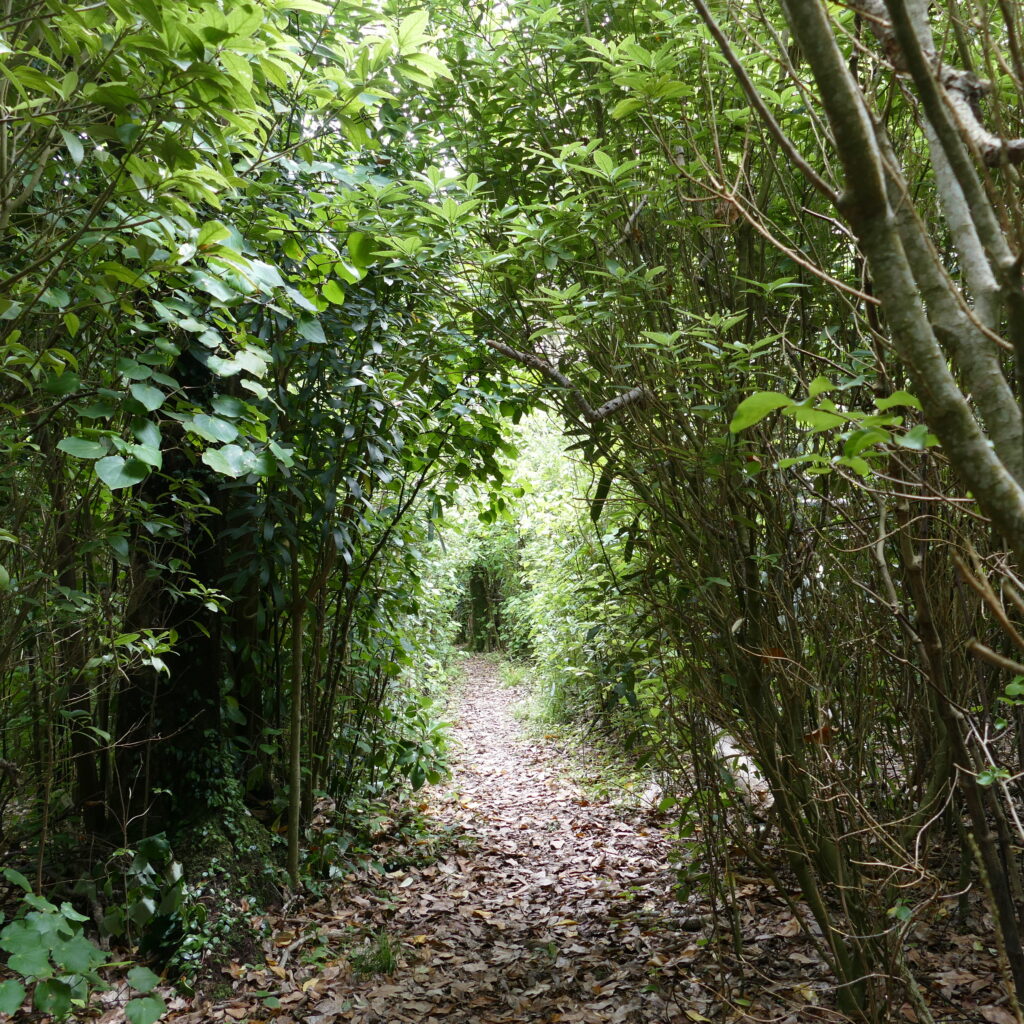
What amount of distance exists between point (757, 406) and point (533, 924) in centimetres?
381

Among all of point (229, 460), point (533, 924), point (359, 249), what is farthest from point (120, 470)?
point (533, 924)

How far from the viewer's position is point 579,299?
9.26ft

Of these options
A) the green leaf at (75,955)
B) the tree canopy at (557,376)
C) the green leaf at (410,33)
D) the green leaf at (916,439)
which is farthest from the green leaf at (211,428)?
the green leaf at (75,955)

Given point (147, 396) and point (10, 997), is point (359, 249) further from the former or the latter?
point (10, 997)

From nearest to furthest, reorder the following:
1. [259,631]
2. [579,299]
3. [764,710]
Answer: [764,710], [579,299], [259,631]

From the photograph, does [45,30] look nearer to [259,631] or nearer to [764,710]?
[764,710]

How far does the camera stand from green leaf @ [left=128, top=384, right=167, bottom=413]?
68.7 inches

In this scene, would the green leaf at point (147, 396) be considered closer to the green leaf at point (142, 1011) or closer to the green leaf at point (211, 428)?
the green leaf at point (211, 428)

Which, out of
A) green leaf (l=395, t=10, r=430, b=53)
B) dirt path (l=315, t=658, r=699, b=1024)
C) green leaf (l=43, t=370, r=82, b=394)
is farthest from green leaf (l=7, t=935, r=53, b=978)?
green leaf (l=395, t=10, r=430, b=53)

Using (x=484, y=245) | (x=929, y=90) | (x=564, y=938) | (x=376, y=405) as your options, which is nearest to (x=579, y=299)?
(x=484, y=245)

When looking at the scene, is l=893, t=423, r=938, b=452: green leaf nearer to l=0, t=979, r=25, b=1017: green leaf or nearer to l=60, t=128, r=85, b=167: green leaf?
l=60, t=128, r=85, b=167: green leaf

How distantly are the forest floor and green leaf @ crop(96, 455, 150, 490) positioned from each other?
6.99 feet

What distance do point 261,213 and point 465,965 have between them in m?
3.39

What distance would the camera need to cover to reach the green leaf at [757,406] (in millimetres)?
760
